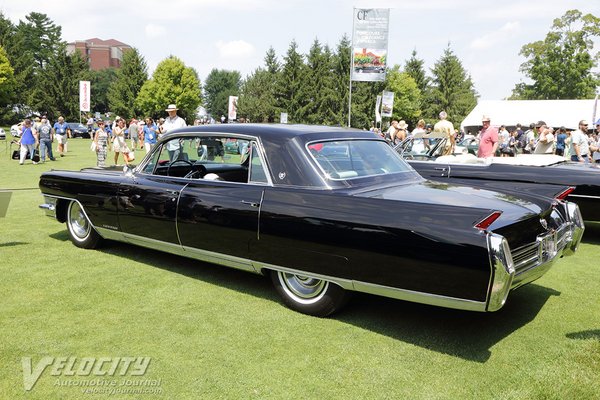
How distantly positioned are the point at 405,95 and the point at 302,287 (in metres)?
66.5

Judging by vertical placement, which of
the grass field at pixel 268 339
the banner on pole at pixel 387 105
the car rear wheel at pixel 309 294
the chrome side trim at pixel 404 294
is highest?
the banner on pole at pixel 387 105

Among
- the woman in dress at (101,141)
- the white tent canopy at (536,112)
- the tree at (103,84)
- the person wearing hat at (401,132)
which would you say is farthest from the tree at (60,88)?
the person wearing hat at (401,132)

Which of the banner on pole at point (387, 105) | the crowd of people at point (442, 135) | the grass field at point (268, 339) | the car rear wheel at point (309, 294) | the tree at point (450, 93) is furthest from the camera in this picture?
the tree at point (450, 93)

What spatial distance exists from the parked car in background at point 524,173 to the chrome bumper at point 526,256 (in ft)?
5.90

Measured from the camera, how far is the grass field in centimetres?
289

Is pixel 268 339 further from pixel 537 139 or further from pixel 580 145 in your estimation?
pixel 537 139

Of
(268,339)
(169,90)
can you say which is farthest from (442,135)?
(169,90)

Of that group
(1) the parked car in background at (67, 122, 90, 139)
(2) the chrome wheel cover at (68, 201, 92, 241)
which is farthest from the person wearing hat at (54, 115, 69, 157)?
(1) the parked car in background at (67, 122, 90, 139)

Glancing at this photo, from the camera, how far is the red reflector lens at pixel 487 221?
3014mm

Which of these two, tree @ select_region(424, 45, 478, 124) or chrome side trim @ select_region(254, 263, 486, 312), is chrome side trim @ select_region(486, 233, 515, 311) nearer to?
chrome side trim @ select_region(254, 263, 486, 312)

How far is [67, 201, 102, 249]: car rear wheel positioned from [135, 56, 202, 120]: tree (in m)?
58.1

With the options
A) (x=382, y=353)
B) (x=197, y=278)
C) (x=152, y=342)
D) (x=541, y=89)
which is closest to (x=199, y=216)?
(x=197, y=278)

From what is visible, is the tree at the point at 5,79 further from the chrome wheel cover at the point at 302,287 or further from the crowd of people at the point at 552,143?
the chrome wheel cover at the point at 302,287

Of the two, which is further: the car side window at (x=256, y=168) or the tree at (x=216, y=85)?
the tree at (x=216, y=85)
